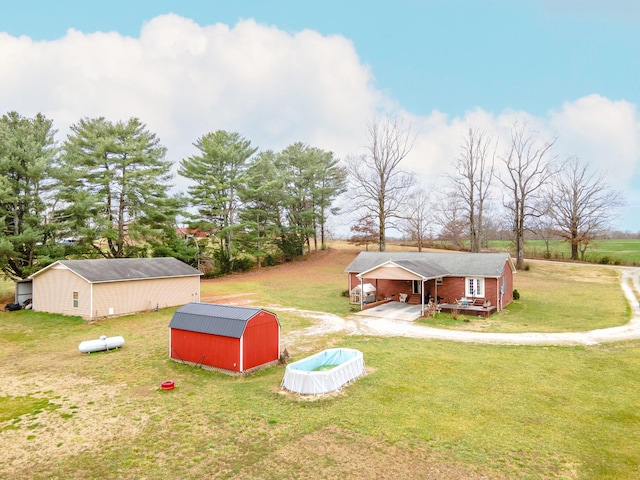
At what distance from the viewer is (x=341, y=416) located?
10039 mm

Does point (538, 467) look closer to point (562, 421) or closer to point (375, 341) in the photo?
point (562, 421)

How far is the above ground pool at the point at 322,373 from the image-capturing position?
11.5 meters

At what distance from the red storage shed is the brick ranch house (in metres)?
11.5

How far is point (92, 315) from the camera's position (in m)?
22.4

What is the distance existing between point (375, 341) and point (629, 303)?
789 inches

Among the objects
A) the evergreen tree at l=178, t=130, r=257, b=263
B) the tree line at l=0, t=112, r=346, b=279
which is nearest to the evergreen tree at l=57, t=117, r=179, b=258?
the tree line at l=0, t=112, r=346, b=279

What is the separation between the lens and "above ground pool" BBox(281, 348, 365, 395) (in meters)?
11.5

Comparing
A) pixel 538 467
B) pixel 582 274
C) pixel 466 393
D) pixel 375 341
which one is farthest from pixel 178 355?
pixel 582 274

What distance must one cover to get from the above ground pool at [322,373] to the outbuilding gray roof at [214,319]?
247cm

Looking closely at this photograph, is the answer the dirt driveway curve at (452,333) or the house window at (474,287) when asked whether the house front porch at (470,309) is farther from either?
the dirt driveway curve at (452,333)

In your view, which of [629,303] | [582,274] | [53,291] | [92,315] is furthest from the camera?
[582,274]

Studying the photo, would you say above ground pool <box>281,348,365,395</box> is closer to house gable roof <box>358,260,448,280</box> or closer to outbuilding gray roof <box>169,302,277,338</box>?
outbuilding gray roof <box>169,302,277,338</box>

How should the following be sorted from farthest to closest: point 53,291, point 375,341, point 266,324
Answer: point 53,291 < point 375,341 < point 266,324

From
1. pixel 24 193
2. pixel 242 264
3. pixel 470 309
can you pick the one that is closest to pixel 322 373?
pixel 470 309
